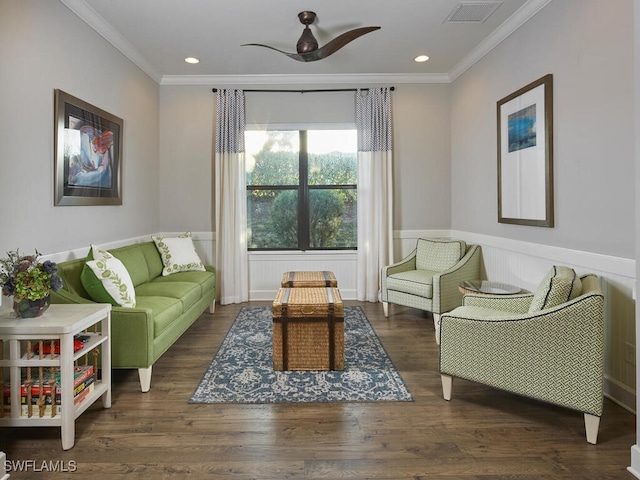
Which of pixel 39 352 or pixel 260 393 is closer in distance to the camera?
pixel 39 352

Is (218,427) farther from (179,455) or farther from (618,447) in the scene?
(618,447)

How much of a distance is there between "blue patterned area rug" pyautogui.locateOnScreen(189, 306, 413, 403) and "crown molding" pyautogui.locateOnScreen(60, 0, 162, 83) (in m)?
Result: 3.00

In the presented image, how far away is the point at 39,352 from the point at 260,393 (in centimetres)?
128

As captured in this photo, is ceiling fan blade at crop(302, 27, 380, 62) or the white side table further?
ceiling fan blade at crop(302, 27, 380, 62)

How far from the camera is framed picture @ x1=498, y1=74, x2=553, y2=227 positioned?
3.21 metres

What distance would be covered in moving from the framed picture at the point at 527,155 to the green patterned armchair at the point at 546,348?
901 millimetres

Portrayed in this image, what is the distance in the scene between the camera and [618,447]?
210 centimetres

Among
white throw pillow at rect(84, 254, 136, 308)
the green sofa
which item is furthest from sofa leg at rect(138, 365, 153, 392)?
white throw pillow at rect(84, 254, 136, 308)

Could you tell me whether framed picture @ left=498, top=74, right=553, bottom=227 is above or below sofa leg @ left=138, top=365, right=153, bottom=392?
above

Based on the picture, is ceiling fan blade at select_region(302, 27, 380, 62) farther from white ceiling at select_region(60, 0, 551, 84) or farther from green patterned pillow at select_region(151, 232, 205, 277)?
green patterned pillow at select_region(151, 232, 205, 277)

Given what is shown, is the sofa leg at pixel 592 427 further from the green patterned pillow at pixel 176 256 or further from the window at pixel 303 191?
the green patterned pillow at pixel 176 256

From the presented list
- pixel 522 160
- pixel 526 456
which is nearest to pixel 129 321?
pixel 526 456

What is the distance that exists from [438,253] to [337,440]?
2.98 m

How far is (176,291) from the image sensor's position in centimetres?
367
